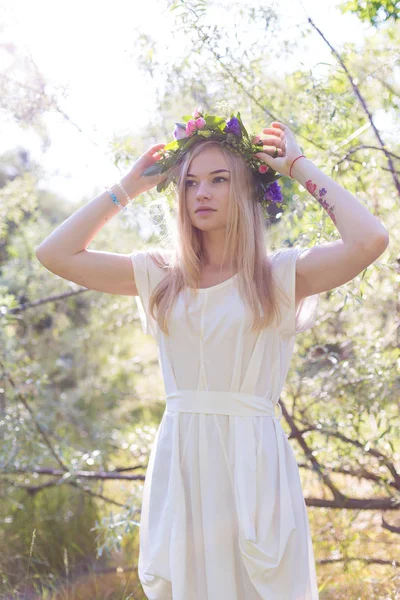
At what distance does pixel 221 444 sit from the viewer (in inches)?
71.6

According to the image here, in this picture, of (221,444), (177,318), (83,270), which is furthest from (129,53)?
(221,444)

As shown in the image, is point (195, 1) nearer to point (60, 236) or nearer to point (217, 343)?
point (60, 236)

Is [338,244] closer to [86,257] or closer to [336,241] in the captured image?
[336,241]

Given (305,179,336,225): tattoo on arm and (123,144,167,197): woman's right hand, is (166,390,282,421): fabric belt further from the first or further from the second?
(123,144,167,197): woman's right hand

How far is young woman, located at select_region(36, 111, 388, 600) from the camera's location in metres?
1.73

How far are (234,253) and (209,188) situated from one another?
0.21 m

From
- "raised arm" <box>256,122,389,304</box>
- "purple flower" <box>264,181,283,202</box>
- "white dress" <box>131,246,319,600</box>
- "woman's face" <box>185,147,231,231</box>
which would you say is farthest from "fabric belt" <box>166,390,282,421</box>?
"purple flower" <box>264,181,283,202</box>

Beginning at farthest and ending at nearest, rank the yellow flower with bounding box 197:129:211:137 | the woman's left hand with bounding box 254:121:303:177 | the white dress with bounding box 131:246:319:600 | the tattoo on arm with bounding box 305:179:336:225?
the yellow flower with bounding box 197:129:211:137 < the woman's left hand with bounding box 254:121:303:177 < the tattoo on arm with bounding box 305:179:336:225 < the white dress with bounding box 131:246:319:600

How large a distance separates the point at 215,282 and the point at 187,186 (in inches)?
12.3

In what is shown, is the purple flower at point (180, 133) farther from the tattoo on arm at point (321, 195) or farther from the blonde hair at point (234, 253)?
the tattoo on arm at point (321, 195)

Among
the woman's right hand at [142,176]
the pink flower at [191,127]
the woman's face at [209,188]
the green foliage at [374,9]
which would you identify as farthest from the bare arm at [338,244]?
the green foliage at [374,9]

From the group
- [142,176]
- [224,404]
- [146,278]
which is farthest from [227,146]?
[224,404]

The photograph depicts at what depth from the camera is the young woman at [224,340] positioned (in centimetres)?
173

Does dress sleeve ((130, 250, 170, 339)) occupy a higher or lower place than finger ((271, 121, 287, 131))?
lower
